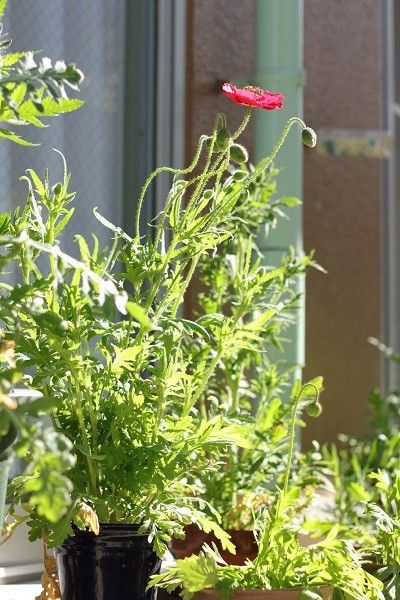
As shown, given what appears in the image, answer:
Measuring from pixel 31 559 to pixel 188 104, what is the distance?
127 centimetres

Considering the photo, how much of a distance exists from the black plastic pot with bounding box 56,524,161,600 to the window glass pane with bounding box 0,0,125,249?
107cm

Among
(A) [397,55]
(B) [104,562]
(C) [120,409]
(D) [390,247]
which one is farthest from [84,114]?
(A) [397,55]

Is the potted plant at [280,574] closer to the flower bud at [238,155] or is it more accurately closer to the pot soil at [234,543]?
the pot soil at [234,543]

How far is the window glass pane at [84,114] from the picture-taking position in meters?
2.69

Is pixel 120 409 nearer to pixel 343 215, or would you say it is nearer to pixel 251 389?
pixel 251 389

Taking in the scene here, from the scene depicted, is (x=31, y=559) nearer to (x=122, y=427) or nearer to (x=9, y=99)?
(x=122, y=427)

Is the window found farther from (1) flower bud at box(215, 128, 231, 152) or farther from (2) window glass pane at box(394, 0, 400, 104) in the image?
(1) flower bud at box(215, 128, 231, 152)

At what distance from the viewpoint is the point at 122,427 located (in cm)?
180

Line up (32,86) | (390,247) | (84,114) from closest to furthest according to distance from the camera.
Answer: (32,86)
(84,114)
(390,247)

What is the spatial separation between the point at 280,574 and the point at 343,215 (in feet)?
7.36

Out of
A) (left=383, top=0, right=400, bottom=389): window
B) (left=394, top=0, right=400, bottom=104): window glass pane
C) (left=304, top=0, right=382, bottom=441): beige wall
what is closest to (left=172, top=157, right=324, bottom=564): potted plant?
(left=304, top=0, right=382, bottom=441): beige wall

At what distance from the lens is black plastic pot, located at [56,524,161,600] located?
1.77 metres

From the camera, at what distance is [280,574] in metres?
1.87

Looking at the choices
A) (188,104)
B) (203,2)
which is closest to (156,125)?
(188,104)
